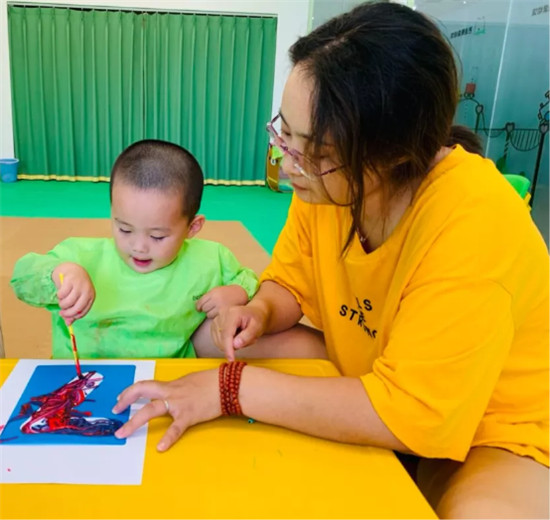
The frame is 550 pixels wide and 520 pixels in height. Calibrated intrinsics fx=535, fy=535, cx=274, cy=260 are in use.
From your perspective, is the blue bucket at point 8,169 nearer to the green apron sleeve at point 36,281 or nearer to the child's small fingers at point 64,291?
the green apron sleeve at point 36,281

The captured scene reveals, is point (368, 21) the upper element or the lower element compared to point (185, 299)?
upper

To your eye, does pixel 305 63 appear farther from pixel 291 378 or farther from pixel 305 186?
pixel 291 378

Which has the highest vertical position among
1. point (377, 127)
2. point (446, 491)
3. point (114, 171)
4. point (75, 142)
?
point (377, 127)

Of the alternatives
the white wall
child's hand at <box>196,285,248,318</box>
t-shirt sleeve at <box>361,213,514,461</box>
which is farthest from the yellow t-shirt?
the white wall

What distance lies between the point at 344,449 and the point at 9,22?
5309mm

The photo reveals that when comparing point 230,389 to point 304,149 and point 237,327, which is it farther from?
point 304,149

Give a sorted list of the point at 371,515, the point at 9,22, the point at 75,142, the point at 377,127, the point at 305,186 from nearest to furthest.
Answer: the point at 371,515 → the point at 377,127 → the point at 305,186 → the point at 9,22 → the point at 75,142

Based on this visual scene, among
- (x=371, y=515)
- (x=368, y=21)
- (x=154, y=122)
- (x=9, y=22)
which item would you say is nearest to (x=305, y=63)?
(x=368, y=21)

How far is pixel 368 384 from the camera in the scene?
67 cm

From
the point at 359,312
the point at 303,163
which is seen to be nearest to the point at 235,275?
the point at 359,312

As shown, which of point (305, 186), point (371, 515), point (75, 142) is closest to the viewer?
point (371, 515)

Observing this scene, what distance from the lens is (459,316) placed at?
2.10ft

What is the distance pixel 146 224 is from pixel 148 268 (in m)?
0.12

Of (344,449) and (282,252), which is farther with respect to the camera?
(282,252)
